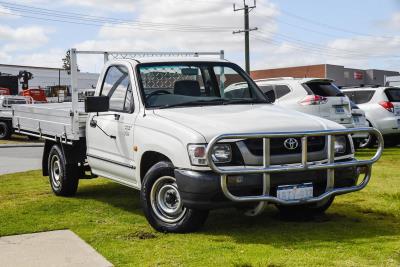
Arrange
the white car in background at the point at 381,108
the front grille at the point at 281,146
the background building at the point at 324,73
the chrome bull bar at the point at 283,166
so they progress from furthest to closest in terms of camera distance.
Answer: the background building at the point at 324,73 → the white car in background at the point at 381,108 → the front grille at the point at 281,146 → the chrome bull bar at the point at 283,166

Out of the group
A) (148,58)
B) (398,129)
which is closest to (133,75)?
(148,58)

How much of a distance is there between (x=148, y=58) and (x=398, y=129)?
10.0 m

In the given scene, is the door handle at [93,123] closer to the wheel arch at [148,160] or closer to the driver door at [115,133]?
the driver door at [115,133]

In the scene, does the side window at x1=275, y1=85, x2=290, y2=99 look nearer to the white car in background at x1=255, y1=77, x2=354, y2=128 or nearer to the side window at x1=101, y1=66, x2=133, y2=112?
the white car in background at x1=255, y1=77, x2=354, y2=128

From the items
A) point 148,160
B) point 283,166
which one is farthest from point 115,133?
point 283,166

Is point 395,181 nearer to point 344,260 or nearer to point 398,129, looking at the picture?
point 344,260

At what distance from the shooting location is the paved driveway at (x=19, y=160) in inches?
505

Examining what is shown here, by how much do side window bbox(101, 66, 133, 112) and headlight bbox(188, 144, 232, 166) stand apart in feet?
5.03

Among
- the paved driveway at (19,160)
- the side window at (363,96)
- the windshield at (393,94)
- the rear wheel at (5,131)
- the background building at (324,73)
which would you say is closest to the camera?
the paved driveway at (19,160)

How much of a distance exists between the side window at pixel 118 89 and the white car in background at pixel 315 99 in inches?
226

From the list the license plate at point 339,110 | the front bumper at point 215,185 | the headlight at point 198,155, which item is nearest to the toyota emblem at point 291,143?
the front bumper at point 215,185

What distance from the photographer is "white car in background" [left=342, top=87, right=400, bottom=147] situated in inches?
605

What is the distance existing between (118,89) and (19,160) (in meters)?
8.58

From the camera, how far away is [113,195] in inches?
348
